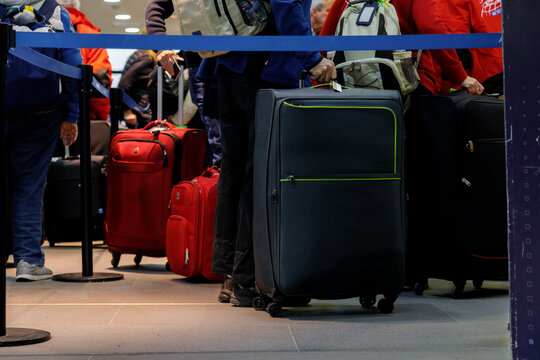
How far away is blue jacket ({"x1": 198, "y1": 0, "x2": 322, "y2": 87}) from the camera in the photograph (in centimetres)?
259

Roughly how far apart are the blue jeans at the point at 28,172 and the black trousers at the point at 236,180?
0.98 m

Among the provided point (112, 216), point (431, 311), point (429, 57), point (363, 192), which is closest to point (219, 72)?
point (363, 192)

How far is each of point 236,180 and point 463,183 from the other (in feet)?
2.59

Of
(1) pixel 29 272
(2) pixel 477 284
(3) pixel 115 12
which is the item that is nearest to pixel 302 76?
(2) pixel 477 284

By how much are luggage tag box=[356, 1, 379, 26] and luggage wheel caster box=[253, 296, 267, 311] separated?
110 cm

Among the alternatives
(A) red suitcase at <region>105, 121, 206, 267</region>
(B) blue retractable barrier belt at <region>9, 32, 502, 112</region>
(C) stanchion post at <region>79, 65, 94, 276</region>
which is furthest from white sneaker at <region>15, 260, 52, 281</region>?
(B) blue retractable barrier belt at <region>9, 32, 502, 112</region>

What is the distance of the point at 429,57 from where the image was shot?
312 centimetres

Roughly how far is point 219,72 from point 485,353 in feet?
4.24

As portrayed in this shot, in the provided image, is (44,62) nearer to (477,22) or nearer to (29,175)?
(29,175)

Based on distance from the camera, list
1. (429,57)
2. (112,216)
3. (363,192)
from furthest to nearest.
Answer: (112,216), (429,57), (363,192)

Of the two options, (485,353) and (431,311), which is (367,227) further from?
(485,353)

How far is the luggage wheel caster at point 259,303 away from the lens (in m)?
2.60

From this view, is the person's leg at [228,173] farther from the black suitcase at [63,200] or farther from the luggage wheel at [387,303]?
the black suitcase at [63,200]

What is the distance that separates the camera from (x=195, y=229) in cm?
322
